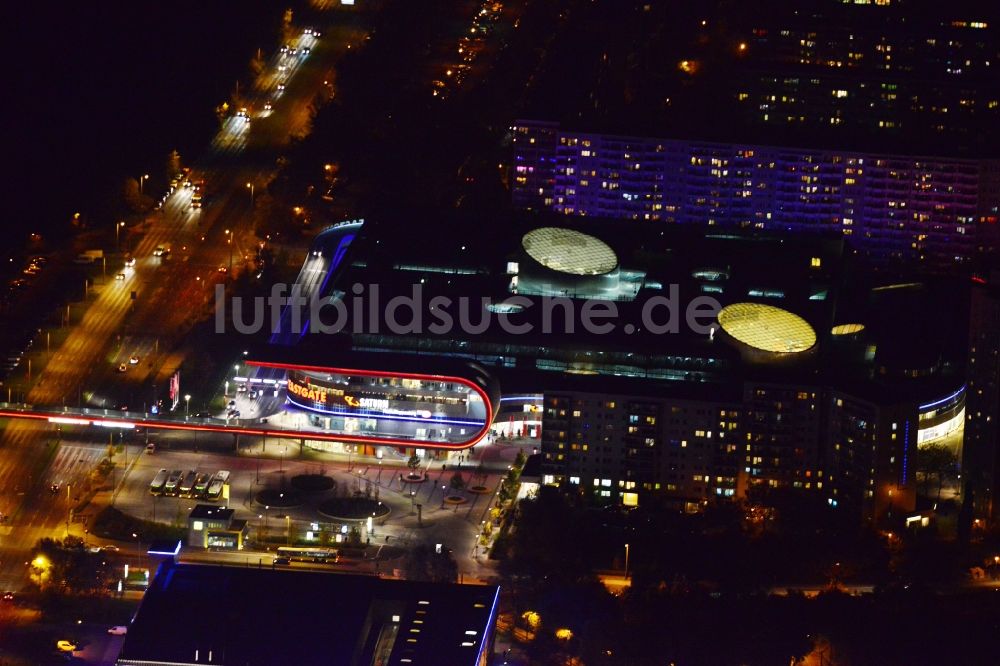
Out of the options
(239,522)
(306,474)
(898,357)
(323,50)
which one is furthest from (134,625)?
(323,50)

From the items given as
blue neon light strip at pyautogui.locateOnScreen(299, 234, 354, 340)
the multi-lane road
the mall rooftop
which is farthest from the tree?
blue neon light strip at pyautogui.locateOnScreen(299, 234, 354, 340)

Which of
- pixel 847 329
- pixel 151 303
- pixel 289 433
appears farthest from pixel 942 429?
pixel 151 303

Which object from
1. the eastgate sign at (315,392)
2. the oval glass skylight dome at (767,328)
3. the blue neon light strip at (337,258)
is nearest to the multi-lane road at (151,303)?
the blue neon light strip at (337,258)

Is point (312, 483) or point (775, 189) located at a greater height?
point (775, 189)

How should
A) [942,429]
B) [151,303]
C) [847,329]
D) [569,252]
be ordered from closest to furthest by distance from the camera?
[942,429] → [847,329] → [569,252] → [151,303]

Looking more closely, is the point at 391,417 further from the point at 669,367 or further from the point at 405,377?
the point at 669,367

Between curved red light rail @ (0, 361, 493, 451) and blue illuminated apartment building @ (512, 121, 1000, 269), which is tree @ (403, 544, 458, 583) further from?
blue illuminated apartment building @ (512, 121, 1000, 269)

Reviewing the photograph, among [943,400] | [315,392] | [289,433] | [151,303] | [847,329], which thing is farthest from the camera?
[151,303]

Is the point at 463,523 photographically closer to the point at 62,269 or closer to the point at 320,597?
the point at 320,597
